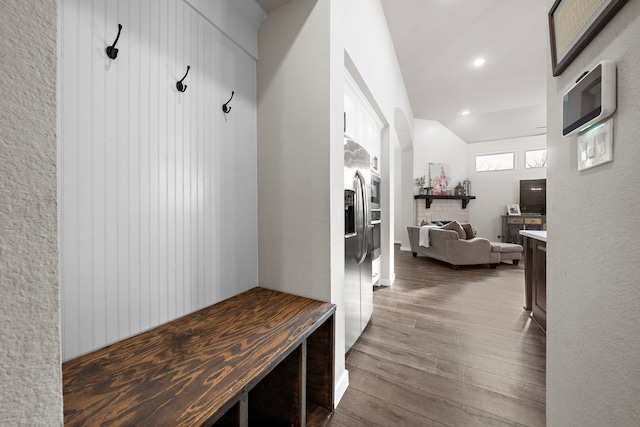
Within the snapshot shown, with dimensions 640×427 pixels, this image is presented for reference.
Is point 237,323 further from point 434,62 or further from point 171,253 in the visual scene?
point 434,62

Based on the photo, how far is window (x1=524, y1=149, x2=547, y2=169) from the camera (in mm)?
6682

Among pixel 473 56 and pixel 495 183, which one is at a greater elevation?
pixel 473 56

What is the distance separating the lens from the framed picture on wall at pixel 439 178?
693 cm

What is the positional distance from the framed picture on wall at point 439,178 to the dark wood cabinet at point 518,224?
172 centimetres

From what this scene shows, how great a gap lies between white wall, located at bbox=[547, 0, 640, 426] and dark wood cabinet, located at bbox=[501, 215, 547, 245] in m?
6.92

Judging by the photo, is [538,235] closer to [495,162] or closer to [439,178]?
[439,178]

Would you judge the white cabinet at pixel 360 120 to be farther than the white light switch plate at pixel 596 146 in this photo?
Yes

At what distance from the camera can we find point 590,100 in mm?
725

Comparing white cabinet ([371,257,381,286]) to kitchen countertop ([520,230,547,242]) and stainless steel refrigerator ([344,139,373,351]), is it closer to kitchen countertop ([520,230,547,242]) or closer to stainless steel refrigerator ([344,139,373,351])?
stainless steel refrigerator ([344,139,373,351])

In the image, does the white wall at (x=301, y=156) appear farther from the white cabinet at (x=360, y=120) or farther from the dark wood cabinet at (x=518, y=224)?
the dark wood cabinet at (x=518, y=224)

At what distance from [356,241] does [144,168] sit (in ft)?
4.67

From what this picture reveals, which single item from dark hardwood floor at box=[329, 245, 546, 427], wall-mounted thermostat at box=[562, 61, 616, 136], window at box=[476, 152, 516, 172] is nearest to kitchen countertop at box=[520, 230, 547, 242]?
dark hardwood floor at box=[329, 245, 546, 427]

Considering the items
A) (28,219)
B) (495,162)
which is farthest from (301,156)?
(495,162)

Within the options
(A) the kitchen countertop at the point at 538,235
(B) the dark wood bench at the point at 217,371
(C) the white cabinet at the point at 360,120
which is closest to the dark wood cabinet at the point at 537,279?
(A) the kitchen countertop at the point at 538,235
